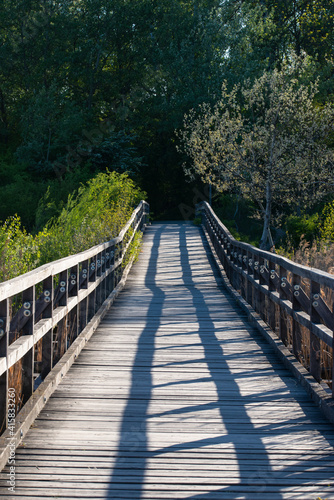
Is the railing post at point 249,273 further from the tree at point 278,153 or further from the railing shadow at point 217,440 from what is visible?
the tree at point 278,153

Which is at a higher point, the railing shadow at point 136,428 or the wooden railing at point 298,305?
the wooden railing at point 298,305

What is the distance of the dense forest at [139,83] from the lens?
32.0 m

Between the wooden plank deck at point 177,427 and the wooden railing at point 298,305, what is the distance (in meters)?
0.34

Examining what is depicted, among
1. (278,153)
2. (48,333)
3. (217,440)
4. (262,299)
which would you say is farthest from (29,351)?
(278,153)

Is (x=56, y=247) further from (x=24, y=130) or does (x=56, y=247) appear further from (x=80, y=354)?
(x=24, y=130)

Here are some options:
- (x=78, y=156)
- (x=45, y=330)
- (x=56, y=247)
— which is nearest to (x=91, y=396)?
(x=45, y=330)

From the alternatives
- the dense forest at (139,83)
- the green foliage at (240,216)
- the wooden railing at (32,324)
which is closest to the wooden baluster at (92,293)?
the wooden railing at (32,324)

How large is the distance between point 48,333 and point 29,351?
0.62 meters

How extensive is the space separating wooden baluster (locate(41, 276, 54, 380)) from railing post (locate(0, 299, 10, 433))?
4.27 ft

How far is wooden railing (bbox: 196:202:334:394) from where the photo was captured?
5.32 metres

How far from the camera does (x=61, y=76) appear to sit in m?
39.3

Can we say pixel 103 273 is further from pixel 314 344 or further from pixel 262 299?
pixel 314 344

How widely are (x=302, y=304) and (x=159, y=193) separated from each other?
110ft

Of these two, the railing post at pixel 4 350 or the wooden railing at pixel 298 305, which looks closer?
the railing post at pixel 4 350
